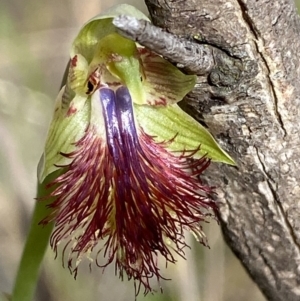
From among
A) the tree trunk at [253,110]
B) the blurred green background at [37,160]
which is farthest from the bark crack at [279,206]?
the blurred green background at [37,160]

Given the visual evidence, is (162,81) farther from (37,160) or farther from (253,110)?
(37,160)

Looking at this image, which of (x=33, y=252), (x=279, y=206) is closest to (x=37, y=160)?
(x=33, y=252)

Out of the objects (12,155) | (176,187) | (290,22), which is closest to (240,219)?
(176,187)

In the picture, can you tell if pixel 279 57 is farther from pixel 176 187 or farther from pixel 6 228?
pixel 6 228

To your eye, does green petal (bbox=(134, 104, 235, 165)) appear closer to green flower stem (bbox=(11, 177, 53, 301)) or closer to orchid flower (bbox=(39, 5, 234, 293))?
orchid flower (bbox=(39, 5, 234, 293))

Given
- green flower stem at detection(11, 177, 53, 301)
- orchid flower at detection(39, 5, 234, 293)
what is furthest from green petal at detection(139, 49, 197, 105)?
green flower stem at detection(11, 177, 53, 301)
